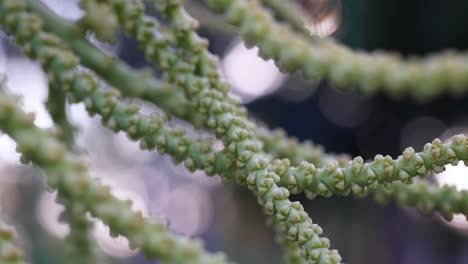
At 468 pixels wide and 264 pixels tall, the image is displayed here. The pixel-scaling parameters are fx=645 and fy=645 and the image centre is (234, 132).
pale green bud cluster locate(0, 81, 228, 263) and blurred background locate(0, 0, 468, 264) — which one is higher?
blurred background locate(0, 0, 468, 264)

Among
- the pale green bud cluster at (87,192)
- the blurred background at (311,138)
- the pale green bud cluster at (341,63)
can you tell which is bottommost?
the pale green bud cluster at (87,192)

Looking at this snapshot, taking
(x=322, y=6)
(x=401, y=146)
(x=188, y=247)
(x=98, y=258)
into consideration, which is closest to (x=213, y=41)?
(x=401, y=146)

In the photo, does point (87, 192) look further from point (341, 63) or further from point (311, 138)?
point (311, 138)

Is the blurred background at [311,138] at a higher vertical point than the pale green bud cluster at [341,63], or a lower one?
higher

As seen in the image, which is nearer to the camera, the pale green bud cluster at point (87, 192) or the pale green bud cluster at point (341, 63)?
the pale green bud cluster at point (87, 192)

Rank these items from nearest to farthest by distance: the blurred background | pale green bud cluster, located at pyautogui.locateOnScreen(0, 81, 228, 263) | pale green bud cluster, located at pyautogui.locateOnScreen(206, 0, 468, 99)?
pale green bud cluster, located at pyautogui.locateOnScreen(0, 81, 228, 263) < pale green bud cluster, located at pyautogui.locateOnScreen(206, 0, 468, 99) < the blurred background

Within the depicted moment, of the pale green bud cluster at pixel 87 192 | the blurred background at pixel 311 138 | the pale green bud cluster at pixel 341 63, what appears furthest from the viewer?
the blurred background at pixel 311 138

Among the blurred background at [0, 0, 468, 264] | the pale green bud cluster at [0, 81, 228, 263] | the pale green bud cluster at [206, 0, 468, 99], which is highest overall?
the blurred background at [0, 0, 468, 264]

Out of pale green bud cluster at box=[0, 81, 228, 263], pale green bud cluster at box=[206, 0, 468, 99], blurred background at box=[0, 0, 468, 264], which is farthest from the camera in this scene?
blurred background at box=[0, 0, 468, 264]

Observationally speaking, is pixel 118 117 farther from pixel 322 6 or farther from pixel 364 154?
pixel 364 154
